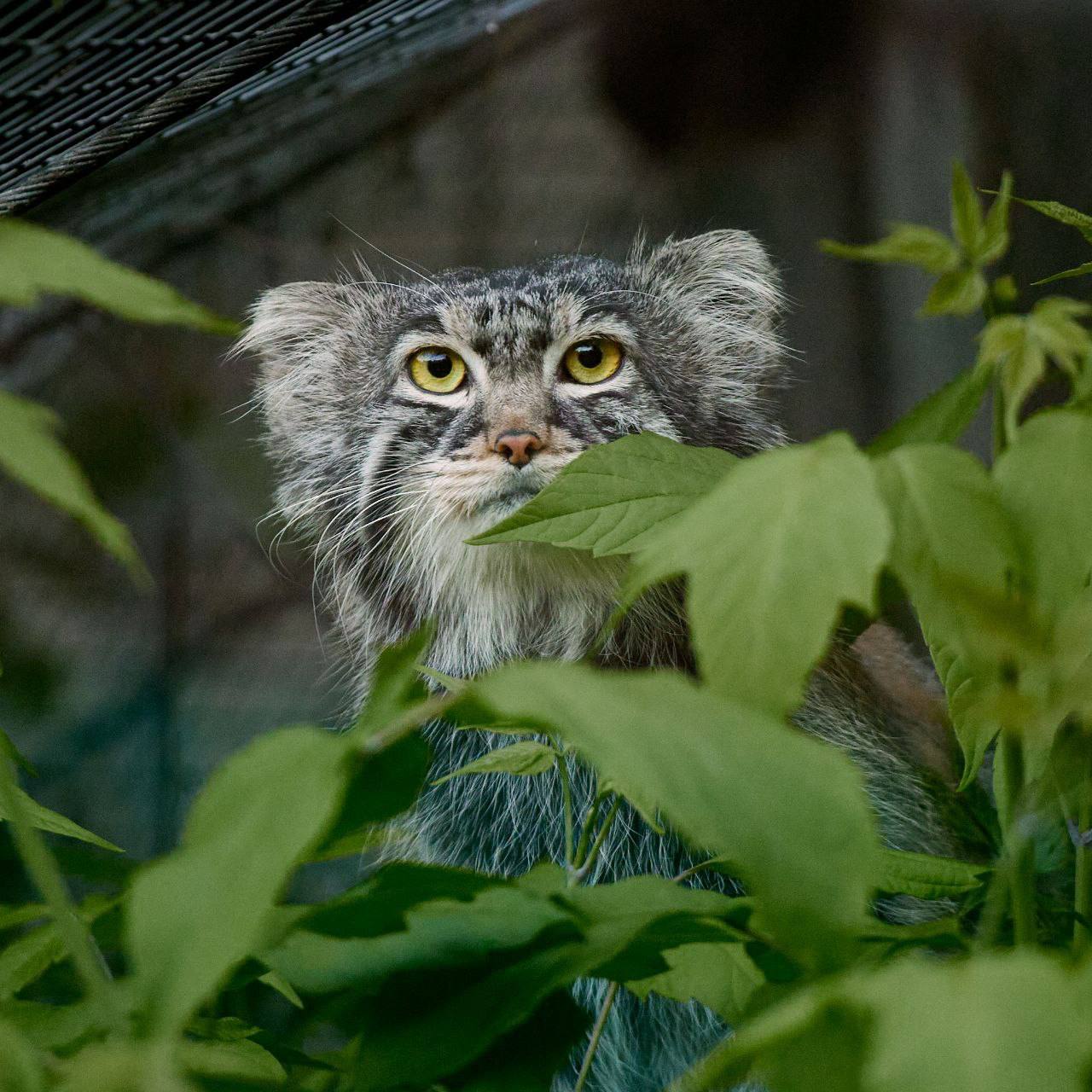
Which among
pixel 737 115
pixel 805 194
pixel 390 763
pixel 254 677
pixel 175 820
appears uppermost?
pixel 737 115

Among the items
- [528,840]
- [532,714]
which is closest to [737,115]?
[528,840]

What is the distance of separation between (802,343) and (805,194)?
0.35 m

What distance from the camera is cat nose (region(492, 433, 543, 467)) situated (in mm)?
1422

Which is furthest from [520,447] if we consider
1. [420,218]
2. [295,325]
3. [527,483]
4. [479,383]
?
[420,218]

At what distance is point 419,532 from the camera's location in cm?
157

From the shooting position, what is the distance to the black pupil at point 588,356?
5.34 ft

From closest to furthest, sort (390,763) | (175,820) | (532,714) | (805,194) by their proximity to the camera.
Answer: (532,714) → (390,763) → (175,820) → (805,194)

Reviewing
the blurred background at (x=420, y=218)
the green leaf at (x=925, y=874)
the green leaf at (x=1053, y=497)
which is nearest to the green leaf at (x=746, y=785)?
the green leaf at (x=1053, y=497)

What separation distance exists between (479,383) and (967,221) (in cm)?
117

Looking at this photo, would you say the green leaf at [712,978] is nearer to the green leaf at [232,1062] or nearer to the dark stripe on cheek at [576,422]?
the green leaf at [232,1062]

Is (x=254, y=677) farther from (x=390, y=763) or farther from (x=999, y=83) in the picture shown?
(x=390, y=763)

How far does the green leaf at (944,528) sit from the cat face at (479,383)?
990 mm

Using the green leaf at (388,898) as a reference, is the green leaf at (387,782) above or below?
above

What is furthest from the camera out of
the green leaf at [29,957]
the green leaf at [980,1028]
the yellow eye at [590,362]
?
the yellow eye at [590,362]
